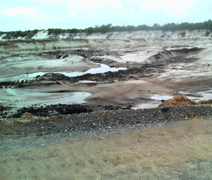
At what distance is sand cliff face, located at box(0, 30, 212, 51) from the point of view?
39.5 m

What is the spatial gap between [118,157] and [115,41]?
52835mm

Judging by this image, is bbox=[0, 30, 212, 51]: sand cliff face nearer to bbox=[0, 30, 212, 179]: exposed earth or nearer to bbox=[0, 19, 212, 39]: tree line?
bbox=[0, 19, 212, 39]: tree line

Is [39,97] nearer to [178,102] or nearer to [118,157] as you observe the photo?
[178,102]

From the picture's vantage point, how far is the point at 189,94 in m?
11.0

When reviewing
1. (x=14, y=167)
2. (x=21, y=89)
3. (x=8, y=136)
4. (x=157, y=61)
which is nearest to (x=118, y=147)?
(x=14, y=167)

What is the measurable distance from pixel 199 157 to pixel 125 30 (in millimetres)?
67924

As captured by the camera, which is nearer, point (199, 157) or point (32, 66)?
point (199, 157)

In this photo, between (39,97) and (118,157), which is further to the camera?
(39,97)

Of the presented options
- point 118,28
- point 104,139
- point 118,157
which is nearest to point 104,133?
point 104,139

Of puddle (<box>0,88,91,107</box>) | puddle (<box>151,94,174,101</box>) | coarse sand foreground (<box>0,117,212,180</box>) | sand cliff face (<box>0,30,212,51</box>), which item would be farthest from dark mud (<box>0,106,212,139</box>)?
sand cliff face (<box>0,30,212,51</box>)

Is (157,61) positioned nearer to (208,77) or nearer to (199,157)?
(208,77)

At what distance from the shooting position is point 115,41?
54781 millimetres

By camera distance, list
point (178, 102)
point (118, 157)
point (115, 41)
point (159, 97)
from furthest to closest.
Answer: point (115, 41) → point (159, 97) → point (178, 102) → point (118, 157)

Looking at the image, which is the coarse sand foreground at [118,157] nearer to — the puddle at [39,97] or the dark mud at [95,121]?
the dark mud at [95,121]
